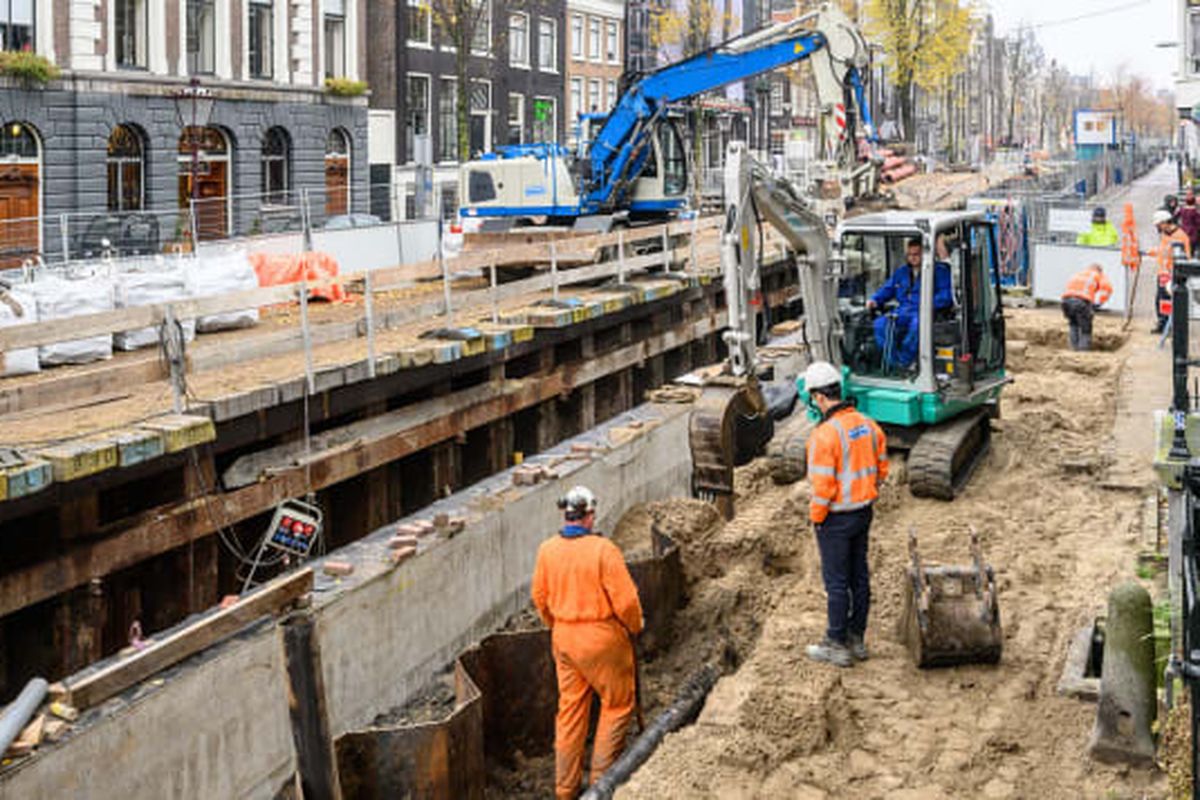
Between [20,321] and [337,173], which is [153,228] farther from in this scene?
[20,321]

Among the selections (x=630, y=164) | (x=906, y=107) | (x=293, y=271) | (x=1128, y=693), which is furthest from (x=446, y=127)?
(x=1128, y=693)

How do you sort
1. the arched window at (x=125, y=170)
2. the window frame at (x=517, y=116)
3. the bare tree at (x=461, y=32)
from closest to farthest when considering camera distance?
the arched window at (x=125, y=170) → the bare tree at (x=461, y=32) → the window frame at (x=517, y=116)

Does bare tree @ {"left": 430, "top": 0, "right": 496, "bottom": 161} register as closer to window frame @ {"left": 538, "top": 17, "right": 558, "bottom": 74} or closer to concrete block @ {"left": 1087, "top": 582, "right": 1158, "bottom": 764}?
window frame @ {"left": 538, "top": 17, "right": 558, "bottom": 74}

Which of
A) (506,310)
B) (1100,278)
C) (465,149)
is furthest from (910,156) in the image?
(506,310)

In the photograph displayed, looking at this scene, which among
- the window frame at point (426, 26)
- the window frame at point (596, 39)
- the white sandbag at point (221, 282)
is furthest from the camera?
the window frame at point (596, 39)

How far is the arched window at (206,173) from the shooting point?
30766 mm

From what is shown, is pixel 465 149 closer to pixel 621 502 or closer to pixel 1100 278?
pixel 1100 278

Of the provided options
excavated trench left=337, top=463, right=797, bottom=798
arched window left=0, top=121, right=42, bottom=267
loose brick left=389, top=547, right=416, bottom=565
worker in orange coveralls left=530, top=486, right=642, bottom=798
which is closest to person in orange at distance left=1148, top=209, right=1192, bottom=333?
excavated trench left=337, top=463, right=797, bottom=798

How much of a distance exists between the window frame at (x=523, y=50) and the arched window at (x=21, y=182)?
2164 centimetres

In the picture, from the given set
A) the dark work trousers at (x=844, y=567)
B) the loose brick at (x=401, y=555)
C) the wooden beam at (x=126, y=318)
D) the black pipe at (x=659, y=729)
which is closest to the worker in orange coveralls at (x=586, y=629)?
the black pipe at (x=659, y=729)

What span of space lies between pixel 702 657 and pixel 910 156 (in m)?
43.2

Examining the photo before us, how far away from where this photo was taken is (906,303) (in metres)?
13.3

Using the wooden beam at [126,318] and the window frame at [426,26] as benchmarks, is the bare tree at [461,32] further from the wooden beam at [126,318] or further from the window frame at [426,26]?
the wooden beam at [126,318]

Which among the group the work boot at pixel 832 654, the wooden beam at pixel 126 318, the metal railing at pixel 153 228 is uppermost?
the metal railing at pixel 153 228
